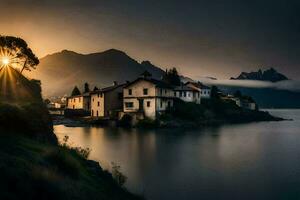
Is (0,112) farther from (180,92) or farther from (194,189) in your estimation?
(180,92)

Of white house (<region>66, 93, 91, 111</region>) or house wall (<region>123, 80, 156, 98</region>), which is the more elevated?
house wall (<region>123, 80, 156, 98</region>)

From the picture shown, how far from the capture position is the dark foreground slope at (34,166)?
458 inches

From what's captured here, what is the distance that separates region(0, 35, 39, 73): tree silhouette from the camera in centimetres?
3991

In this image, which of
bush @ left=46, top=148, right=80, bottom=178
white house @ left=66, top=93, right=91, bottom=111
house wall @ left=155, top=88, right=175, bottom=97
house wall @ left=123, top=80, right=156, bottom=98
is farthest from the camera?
white house @ left=66, top=93, right=91, bottom=111

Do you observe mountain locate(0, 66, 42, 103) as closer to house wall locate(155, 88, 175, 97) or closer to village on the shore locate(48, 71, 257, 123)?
village on the shore locate(48, 71, 257, 123)

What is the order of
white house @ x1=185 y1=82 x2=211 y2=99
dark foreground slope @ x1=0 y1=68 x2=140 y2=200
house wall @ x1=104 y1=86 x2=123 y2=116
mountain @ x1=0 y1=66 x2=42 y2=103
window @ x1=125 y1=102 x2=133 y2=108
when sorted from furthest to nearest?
1. white house @ x1=185 y1=82 x2=211 y2=99
2. house wall @ x1=104 y1=86 x2=123 y2=116
3. window @ x1=125 y1=102 x2=133 y2=108
4. mountain @ x1=0 y1=66 x2=42 y2=103
5. dark foreground slope @ x1=0 y1=68 x2=140 y2=200

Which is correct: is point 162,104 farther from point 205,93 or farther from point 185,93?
point 205,93

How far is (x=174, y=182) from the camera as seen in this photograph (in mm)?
27438

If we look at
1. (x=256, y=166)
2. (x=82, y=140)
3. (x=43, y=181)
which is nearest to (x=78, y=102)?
(x=82, y=140)

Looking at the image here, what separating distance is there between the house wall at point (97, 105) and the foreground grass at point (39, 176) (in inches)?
2945

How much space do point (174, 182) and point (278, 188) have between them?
28.8 feet

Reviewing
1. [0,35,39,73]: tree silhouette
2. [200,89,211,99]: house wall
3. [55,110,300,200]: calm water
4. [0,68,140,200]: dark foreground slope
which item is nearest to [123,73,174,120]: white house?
[55,110,300,200]: calm water

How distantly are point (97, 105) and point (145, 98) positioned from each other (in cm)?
1850

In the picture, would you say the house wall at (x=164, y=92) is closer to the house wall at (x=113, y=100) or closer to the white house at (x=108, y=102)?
the white house at (x=108, y=102)
